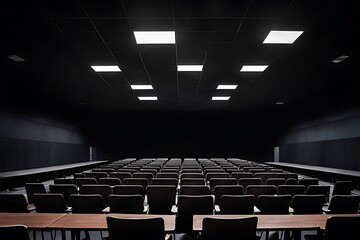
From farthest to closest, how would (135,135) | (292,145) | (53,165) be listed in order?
1. (135,135)
2. (292,145)
3. (53,165)

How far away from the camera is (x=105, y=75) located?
8977 mm

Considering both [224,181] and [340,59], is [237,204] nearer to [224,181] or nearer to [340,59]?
[224,181]

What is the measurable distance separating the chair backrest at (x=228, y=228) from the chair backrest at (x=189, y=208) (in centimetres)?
131

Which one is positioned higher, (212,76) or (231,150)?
(212,76)

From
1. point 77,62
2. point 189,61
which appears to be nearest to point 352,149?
point 189,61

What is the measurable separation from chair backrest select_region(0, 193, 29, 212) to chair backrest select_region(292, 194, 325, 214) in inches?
136

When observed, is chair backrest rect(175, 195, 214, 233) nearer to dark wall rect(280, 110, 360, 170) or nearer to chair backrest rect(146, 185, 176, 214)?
chair backrest rect(146, 185, 176, 214)

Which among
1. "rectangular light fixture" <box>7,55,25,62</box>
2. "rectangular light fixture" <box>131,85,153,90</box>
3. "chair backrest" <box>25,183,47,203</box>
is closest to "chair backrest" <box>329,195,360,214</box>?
"chair backrest" <box>25,183,47,203</box>

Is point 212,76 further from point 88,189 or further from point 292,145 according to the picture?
point 292,145

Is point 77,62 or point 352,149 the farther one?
point 352,149

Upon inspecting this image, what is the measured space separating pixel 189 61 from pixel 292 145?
44.3ft

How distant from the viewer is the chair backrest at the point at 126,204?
12.3 ft

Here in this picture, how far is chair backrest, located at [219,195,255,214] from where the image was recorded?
3.69 m

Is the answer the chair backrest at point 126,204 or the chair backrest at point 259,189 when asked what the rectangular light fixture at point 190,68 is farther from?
the chair backrest at point 126,204
